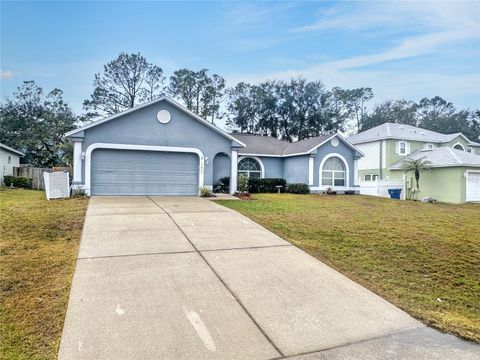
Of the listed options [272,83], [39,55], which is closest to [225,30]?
[39,55]

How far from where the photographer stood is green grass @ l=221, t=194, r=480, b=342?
4.39 meters

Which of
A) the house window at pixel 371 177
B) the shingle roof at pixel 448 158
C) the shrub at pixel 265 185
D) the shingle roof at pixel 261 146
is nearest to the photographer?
the shrub at pixel 265 185

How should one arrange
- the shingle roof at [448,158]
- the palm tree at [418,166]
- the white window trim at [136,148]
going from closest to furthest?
1. the white window trim at [136,148]
2. the shingle roof at [448,158]
3. the palm tree at [418,166]

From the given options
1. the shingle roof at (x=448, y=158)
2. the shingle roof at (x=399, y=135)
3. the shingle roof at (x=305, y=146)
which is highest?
the shingle roof at (x=399, y=135)

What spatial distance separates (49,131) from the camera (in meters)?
31.9

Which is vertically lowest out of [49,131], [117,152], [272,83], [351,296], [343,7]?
[351,296]

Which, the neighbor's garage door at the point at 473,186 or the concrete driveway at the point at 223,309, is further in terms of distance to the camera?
the neighbor's garage door at the point at 473,186

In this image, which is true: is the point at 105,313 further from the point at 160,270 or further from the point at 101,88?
the point at 101,88

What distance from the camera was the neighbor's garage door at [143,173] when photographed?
1473 centimetres

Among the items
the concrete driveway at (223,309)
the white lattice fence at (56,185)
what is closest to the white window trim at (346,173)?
the white lattice fence at (56,185)

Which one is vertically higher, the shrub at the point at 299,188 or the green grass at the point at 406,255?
the shrub at the point at 299,188

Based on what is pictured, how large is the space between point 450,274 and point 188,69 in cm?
3722

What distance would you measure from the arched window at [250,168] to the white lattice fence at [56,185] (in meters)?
10.4

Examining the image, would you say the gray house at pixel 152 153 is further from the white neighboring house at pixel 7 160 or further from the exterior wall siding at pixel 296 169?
the white neighboring house at pixel 7 160
